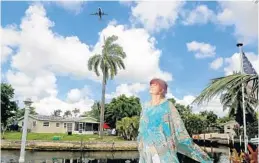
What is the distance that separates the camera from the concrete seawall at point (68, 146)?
86.4ft

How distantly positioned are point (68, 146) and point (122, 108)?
19191mm

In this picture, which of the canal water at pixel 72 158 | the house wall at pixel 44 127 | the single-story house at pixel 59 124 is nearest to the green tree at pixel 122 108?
the single-story house at pixel 59 124

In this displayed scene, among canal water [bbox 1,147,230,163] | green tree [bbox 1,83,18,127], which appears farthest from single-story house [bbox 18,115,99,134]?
canal water [bbox 1,147,230,163]

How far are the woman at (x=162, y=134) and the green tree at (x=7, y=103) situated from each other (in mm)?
30893

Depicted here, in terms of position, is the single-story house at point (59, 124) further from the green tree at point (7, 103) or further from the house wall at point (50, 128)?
the green tree at point (7, 103)

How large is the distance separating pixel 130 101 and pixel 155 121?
42887 mm

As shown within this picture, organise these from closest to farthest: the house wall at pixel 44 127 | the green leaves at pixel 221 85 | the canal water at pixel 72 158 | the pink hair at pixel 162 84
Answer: the green leaves at pixel 221 85
the pink hair at pixel 162 84
the canal water at pixel 72 158
the house wall at pixel 44 127

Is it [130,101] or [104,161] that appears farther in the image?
[130,101]

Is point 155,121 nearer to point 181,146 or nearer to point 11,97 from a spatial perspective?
point 181,146

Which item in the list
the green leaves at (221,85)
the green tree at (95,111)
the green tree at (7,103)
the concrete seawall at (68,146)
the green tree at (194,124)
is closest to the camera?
the green leaves at (221,85)

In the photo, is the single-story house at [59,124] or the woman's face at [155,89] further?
the single-story house at [59,124]

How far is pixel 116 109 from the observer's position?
46219mm

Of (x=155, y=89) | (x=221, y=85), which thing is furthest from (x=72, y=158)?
(x=221, y=85)

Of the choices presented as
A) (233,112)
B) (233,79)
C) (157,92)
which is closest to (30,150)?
(233,112)
